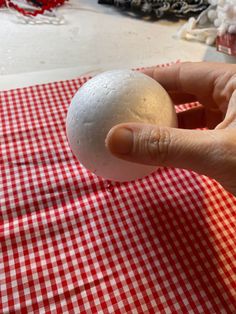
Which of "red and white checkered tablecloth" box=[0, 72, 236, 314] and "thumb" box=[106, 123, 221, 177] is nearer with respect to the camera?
"thumb" box=[106, 123, 221, 177]

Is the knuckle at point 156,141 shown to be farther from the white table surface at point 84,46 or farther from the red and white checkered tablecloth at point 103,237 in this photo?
the white table surface at point 84,46

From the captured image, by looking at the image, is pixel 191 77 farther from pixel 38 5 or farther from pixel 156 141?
pixel 38 5

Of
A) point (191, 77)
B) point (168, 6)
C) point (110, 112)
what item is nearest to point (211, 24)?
point (168, 6)

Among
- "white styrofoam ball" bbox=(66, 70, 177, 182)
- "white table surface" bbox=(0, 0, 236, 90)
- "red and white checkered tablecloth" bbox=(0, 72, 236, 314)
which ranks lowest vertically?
"red and white checkered tablecloth" bbox=(0, 72, 236, 314)

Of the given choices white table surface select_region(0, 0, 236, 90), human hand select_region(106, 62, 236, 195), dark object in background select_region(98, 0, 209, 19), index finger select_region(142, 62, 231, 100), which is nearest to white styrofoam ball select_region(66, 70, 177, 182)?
human hand select_region(106, 62, 236, 195)

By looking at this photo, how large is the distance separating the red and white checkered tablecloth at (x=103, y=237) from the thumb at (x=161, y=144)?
0.25 m

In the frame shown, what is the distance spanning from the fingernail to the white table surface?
64cm

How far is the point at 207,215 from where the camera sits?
761 mm

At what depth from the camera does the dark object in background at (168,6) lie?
137cm

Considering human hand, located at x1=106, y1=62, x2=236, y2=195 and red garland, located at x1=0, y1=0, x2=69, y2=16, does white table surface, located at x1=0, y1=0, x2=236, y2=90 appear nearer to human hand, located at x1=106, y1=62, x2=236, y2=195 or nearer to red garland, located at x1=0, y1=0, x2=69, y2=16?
red garland, located at x1=0, y1=0, x2=69, y2=16

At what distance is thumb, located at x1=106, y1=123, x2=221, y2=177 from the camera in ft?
1.68

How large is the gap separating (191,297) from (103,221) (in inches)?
9.1

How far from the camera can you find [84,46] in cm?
126

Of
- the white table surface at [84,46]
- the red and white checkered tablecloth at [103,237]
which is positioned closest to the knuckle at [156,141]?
the red and white checkered tablecloth at [103,237]
